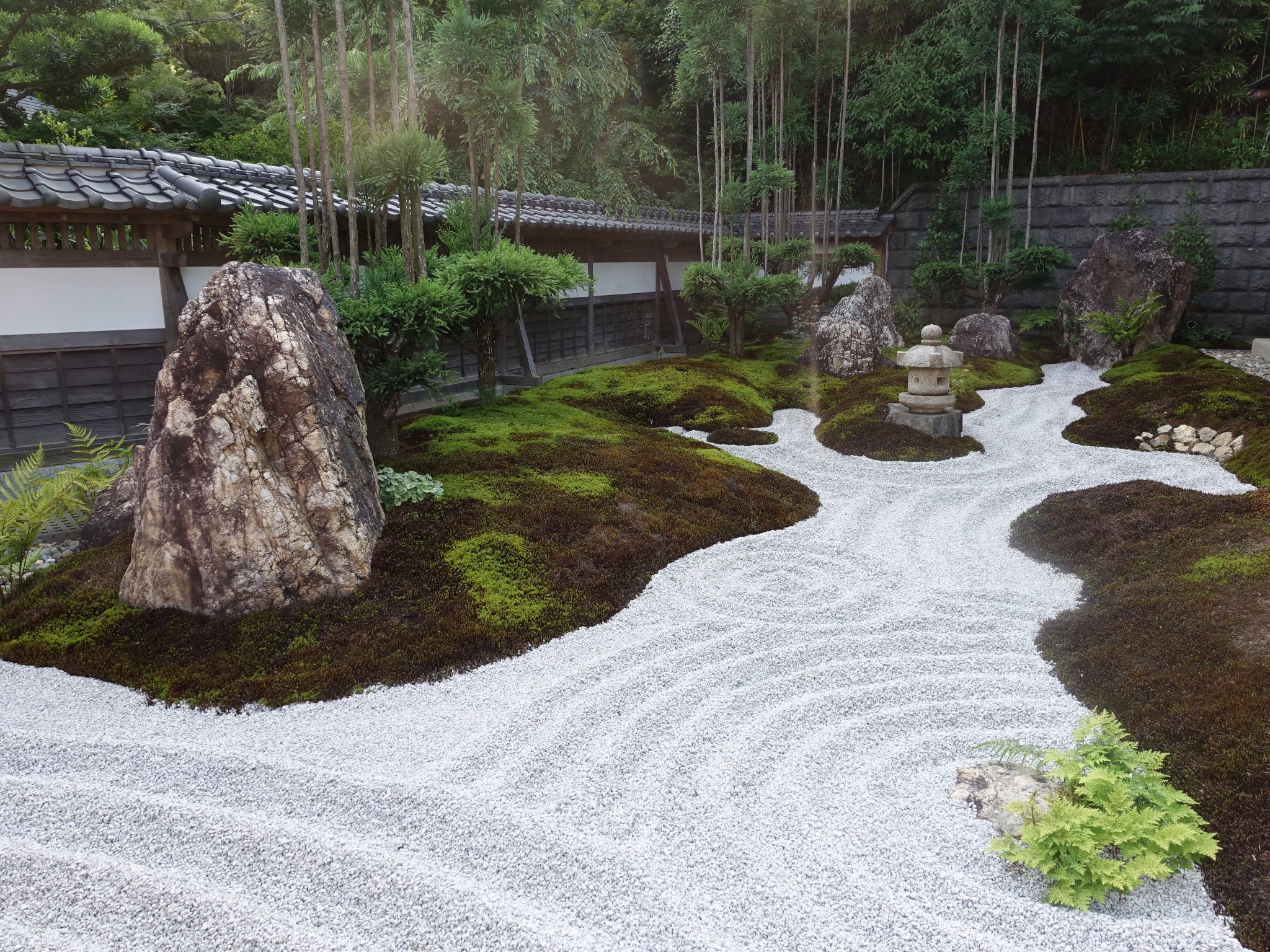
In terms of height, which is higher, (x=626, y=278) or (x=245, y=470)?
(x=626, y=278)

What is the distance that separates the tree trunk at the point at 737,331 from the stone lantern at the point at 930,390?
216 inches

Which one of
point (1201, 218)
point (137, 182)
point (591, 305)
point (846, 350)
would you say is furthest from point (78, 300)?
point (1201, 218)

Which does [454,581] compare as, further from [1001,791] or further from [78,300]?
[78,300]

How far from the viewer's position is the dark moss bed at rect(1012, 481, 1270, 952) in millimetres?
3736

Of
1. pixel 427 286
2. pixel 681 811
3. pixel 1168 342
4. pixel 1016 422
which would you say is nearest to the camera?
pixel 681 811

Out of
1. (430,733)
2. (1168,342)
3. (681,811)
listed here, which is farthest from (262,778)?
(1168,342)

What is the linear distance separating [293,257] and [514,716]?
270 inches

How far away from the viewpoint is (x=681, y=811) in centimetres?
408

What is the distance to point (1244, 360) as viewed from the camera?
15594 millimetres

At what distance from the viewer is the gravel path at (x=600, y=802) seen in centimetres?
336

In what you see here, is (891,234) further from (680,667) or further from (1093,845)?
(1093,845)

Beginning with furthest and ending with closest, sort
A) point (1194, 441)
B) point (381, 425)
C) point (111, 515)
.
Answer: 1. point (1194, 441)
2. point (381, 425)
3. point (111, 515)

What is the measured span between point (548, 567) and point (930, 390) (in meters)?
Result: 7.21

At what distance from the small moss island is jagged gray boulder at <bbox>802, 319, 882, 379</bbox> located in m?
3.69
